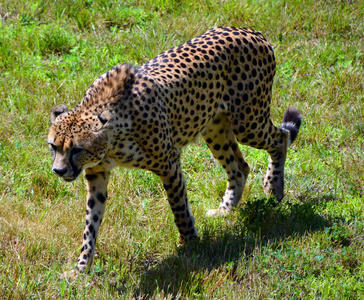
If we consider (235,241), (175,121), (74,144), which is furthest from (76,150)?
(235,241)

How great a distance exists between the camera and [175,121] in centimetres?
430

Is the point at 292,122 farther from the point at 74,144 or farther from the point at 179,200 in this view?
the point at 74,144

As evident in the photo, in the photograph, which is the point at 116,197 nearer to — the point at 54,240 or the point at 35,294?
the point at 54,240

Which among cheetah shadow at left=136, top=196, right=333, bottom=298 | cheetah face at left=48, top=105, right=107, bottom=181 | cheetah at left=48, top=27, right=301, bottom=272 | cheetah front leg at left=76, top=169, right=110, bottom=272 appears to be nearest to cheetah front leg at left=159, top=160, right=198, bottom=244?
cheetah at left=48, top=27, right=301, bottom=272

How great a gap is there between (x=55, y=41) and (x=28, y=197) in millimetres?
2600

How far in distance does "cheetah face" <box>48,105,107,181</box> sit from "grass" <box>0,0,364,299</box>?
758mm

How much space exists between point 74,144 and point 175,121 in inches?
38.8

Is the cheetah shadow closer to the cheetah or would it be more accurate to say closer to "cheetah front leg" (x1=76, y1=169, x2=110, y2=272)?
the cheetah

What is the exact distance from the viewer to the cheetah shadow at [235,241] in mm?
3906

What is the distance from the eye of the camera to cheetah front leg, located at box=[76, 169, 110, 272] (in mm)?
4047

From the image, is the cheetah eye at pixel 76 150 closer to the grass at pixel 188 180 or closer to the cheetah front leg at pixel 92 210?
the cheetah front leg at pixel 92 210

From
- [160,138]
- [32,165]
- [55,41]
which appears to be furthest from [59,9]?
[160,138]

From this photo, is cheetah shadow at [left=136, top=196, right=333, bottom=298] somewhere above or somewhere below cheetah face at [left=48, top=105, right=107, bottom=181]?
below

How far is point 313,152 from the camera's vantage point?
18.6ft
